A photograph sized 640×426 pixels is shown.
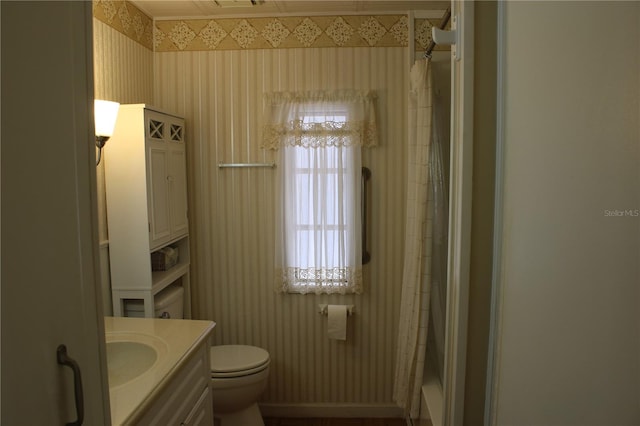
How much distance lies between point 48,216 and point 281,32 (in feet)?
7.27

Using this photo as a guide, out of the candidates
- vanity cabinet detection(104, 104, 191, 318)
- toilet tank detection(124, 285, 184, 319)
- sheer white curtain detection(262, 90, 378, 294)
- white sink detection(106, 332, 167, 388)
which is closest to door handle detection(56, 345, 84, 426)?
white sink detection(106, 332, 167, 388)

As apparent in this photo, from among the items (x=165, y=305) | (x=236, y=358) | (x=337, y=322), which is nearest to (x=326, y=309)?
(x=337, y=322)

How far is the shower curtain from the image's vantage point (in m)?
2.21

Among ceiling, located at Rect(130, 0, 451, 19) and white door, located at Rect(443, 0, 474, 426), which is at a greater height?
ceiling, located at Rect(130, 0, 451, 19)

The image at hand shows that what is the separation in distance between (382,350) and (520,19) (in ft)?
7.49

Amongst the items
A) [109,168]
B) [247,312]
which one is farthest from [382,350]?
[109,168]

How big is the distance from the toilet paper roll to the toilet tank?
2.92ft

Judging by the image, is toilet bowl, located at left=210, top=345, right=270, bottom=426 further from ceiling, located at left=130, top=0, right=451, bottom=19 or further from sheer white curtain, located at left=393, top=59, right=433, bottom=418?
ceiling, located at left=130, top=0, right=451, bottom=19

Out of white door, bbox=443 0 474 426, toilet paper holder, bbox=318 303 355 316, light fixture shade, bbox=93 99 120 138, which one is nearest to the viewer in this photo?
white door, bbox=443 0 474 426

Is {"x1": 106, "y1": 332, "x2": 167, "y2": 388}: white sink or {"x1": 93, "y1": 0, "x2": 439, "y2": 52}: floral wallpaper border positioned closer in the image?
{"x1": 106, "y1": 332, "x2": 167, "y2": 388}: white sink

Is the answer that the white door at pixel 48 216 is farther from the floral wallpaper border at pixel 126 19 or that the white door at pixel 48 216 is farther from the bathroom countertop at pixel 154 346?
the floral wallpaper border at pixel 126 19

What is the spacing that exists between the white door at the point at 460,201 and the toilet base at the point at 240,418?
1.67m

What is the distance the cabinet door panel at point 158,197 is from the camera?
7.34ft

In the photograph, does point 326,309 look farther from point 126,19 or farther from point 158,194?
point 126,19
